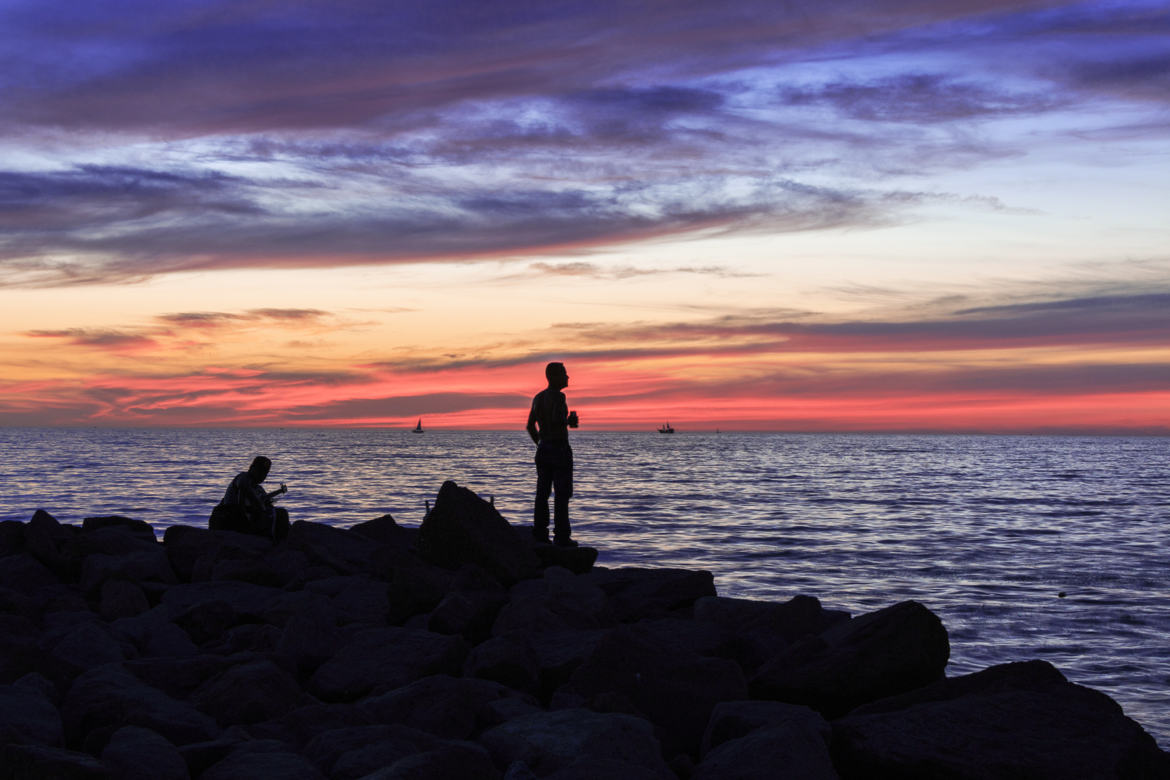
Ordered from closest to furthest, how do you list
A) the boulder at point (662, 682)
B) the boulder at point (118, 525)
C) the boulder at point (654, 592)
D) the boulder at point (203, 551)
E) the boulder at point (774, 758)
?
the boulder at point (774, 758) < the boulder at point (662, 682) < the boulder at point (654, 592) < the boulder at point (203, 551) < the boulder at point (118, 525)

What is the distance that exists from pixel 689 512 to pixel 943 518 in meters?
8.24

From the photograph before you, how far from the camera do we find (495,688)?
7.11m

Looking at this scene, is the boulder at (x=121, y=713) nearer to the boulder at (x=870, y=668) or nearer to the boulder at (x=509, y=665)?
the boulder at (x=509, y=665)

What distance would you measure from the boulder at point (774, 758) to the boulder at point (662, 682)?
3.96 feet

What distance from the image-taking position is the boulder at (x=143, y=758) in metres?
4.98

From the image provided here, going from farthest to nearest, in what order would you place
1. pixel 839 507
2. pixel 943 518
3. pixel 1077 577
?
pixel 839 507 → pixel 943 518 → pixel 1077 577

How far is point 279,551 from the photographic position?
12773 millimetres

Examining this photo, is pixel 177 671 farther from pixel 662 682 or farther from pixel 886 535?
pixel 886 535

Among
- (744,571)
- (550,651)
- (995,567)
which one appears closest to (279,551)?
(550,651)

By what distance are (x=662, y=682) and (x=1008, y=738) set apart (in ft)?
7.79

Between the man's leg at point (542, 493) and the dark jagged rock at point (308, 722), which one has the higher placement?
the man's leg at point (542, 493)

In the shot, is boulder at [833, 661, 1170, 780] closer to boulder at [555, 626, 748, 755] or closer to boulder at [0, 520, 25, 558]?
boulder at [555, 626, 748, 755]

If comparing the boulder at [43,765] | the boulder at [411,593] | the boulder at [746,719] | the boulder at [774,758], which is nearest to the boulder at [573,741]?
the boulder at [774,758]

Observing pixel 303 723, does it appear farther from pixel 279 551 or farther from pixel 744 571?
pixel 744 571
